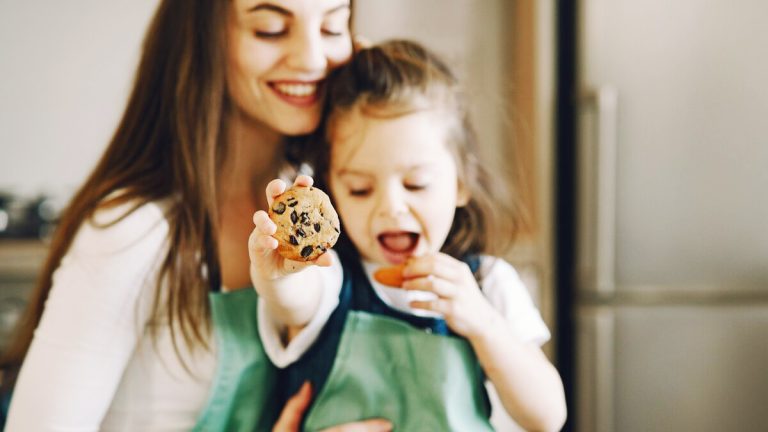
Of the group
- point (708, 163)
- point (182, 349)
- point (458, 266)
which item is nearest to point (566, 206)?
point (708, 163)

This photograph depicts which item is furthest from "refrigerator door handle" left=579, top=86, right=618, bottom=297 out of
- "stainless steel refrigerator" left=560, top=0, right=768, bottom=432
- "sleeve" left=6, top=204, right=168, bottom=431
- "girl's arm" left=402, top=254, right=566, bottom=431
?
"sleeve" left=6, top=204, right=168, bottom=431

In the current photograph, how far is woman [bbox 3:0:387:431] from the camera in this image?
763 millimetres

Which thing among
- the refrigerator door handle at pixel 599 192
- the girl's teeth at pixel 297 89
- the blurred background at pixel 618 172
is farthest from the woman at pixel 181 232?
the refrigerator door handle at pixel 599 192

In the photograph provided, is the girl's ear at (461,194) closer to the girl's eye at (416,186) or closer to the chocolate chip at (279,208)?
the girl's eye at (416,186)

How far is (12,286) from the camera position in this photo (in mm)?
1416

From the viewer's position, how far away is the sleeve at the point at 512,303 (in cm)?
84

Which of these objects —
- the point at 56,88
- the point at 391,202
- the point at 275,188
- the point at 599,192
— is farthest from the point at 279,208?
the point at 56,88

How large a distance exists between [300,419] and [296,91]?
36cm

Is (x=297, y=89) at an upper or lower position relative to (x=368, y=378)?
upper

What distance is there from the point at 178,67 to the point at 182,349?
1.03 feet

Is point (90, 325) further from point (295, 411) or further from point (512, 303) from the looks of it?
point (512, 303)

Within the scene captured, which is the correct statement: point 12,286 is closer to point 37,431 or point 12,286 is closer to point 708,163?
point 37,431

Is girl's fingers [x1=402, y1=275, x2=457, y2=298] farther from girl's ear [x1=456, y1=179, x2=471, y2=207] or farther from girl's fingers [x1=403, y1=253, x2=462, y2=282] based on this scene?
girl's ear [x1=456, y1=179, x2=471, y2=207]

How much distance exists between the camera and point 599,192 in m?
1.44
